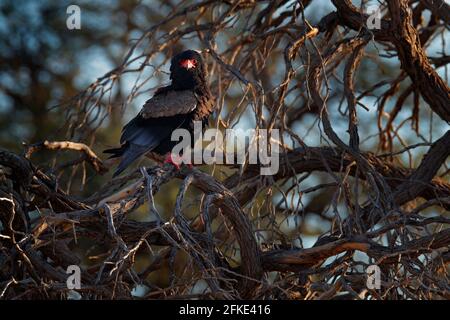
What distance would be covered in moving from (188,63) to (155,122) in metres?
0.60

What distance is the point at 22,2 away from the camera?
524 inches

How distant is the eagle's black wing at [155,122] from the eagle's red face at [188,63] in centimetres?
20

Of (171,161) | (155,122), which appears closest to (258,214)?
(171,161)

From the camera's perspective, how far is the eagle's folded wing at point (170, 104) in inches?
248

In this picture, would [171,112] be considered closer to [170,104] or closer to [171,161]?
[170,104]

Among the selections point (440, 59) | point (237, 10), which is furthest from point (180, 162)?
point (440, 59)

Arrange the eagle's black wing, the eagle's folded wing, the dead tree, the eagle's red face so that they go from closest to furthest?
the dead tree
the eagle's black wing
the eagle's folded wing
the eagle's red face

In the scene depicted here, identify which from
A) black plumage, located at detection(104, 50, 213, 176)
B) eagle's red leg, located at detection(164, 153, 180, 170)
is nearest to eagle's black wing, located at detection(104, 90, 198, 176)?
black plumage, located at detection(104, 50, 213, 176)

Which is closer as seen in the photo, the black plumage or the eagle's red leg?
the eagle's red leg

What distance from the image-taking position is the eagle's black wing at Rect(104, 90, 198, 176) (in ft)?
19.7

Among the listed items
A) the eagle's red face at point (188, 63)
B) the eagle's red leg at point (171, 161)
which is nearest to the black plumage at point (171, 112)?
the eagle's red face at point (188, 63)

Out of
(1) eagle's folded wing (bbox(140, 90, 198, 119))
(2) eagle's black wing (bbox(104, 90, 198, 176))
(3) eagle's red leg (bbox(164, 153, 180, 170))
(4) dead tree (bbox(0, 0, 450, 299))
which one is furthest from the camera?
(1) eagle's folded wing (bbox(140, 90, 198, 119))

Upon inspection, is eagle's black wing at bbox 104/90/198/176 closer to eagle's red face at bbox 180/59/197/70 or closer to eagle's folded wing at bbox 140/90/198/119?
eagle's folded wing at bbox 140/90/198/119

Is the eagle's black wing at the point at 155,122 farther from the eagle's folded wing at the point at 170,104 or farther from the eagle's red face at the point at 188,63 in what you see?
the eagle's red face at the point at 188,63
